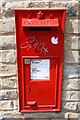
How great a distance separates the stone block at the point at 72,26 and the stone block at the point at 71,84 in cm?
52

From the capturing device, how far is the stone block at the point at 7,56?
8.93ft

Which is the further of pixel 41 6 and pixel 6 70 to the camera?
pixel 6 70

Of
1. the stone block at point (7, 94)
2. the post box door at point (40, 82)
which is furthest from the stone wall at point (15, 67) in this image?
the post box door at point (40, 82)

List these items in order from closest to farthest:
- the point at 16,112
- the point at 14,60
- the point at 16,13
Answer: the point at 16,13, the point at 14,60, the point at 16,112

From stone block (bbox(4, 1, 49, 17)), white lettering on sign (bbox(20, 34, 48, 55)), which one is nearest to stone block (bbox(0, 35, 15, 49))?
white lettering on sign (bbox(20, 34, 48, 55))

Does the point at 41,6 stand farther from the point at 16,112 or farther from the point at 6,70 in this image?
the point at 16,112

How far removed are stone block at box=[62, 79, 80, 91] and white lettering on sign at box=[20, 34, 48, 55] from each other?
420mm

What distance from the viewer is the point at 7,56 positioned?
274 cm

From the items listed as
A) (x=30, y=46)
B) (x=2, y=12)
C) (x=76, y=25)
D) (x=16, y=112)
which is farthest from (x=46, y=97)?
(x=2, y=12)

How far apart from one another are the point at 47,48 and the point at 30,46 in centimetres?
17

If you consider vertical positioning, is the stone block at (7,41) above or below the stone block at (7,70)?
above

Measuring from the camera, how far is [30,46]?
2629 mm

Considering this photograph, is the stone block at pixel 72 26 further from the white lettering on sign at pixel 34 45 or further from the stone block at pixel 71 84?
the stone block at pixel 71 84

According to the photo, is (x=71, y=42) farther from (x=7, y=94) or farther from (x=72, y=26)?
(x=7, y=94)
